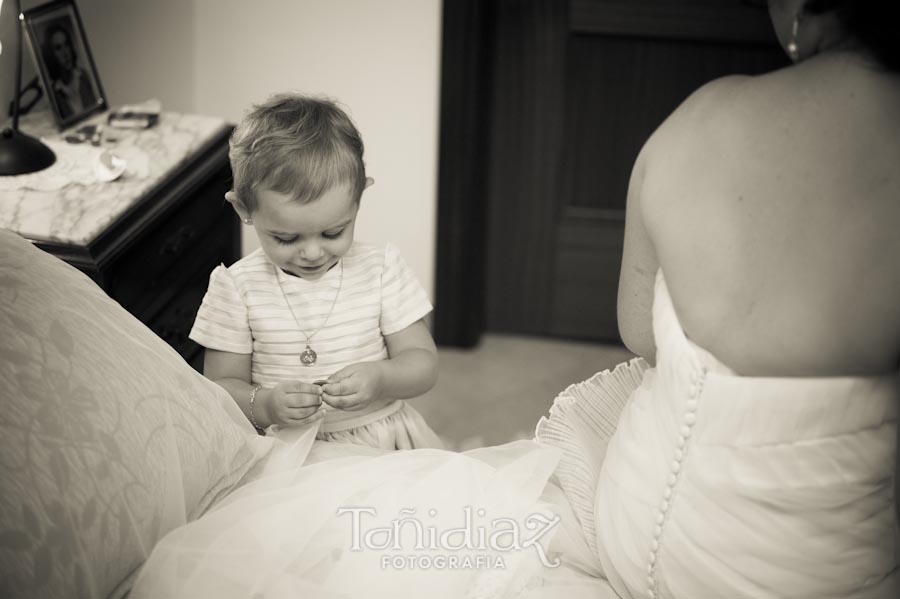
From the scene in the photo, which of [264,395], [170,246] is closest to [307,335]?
[264,395]

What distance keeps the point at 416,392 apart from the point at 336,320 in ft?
0.57

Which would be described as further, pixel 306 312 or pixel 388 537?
pixel 306 312

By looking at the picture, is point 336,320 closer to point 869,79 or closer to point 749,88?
point 749,88

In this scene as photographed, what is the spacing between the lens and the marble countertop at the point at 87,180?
1786mm

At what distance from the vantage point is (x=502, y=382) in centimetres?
298

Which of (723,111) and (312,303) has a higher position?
(723,111)

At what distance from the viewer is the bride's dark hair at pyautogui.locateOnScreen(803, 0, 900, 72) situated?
0.94 metres

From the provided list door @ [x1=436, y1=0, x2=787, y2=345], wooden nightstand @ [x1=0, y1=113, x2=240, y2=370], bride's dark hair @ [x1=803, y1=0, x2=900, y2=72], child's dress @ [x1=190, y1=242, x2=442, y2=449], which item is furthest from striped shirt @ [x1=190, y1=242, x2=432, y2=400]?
door @ [x1=436, y1=0, x2=787, y2=345]

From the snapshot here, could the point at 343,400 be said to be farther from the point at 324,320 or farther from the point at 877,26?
the point at 877,26

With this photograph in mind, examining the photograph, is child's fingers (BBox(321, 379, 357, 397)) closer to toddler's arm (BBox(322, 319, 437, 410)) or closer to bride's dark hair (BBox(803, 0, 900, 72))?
toddler's arm (BBox(322, 319, 437, 410))

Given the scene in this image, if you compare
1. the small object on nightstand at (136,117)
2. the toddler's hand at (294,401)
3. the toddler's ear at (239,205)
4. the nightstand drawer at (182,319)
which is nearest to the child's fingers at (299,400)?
the toddler's hand at (294,401)

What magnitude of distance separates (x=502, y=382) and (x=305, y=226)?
1.67 metres

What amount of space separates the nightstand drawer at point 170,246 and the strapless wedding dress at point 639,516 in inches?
31.3

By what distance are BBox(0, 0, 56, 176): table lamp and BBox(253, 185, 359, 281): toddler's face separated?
2.56ft
